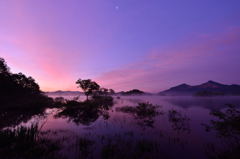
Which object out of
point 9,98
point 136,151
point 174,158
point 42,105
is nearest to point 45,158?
point 136,151

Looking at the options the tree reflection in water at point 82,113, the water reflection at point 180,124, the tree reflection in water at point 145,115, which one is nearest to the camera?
the water reflection at point 180,124

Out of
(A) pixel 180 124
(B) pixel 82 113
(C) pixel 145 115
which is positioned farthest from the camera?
(B) pixel 82 113

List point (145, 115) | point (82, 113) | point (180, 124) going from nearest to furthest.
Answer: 1. point (180, 124)
2. point (145, 115)
3. point (82, 113)

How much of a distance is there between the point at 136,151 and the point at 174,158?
2.82 m

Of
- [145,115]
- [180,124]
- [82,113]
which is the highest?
[82,113]

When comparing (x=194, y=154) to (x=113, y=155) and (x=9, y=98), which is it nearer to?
(x=113, y=155)

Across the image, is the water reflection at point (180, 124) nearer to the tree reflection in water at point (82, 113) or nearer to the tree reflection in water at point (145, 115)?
the tree reflection in water at point (145, 115)

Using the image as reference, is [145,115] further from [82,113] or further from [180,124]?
[82,113]

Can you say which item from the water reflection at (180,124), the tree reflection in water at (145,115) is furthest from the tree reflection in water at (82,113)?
the water reflection at (180,124)

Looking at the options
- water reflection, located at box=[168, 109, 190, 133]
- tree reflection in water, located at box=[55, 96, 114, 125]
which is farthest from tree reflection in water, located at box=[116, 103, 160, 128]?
tree reflection in water, located at box=[55, 96, 114, 125]

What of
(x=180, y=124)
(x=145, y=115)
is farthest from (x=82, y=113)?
(x=180, y=124)

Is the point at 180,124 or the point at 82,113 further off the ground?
the point at 82,113

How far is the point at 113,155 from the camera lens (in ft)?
26.9

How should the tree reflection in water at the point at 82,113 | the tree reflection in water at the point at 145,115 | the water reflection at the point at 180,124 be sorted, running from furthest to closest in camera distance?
the tree reflection in water at the point at 82,113
the tree reflection in water at the point at 145,115
the water reflection at the point at 180,124
